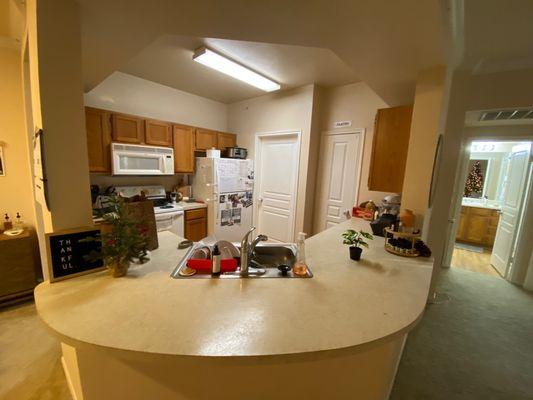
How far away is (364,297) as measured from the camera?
3.51 ft

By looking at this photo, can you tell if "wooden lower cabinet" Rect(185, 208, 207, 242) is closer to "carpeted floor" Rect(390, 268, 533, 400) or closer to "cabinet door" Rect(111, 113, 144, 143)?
"cabinet door" Rect(111, 113, 144, 143)

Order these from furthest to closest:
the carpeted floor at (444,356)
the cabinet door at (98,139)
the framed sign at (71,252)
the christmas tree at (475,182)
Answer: the christmas tree at (475,182)
the cabinet door at (98,139)
the carpeted floor at (444,356)
the framed sign at (71,252)

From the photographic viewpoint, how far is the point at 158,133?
329cm

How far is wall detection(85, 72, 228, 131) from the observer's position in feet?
9.95

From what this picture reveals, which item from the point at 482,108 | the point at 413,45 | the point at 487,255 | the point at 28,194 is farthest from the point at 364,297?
the point at 487,255

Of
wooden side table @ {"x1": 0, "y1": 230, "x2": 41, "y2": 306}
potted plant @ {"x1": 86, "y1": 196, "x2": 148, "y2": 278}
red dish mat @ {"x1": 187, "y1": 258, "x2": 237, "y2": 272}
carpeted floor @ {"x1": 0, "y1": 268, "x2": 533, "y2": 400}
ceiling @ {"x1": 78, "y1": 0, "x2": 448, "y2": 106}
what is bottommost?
carpeted floor @ {"x1": 0, "y1": 268, "x2": 533, "y2": 400}

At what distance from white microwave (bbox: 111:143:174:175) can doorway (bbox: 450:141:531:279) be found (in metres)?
4.43

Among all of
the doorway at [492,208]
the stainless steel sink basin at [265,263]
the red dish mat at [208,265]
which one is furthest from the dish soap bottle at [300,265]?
the doorway at [492,208]

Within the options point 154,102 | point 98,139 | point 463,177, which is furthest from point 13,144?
point 463,177

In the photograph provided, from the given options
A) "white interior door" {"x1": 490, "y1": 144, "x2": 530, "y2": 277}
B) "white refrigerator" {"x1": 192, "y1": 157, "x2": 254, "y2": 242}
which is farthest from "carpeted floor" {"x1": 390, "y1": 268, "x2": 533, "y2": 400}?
"white refrigerator" {"x1": 192, "y1": 157, "x2": 254, "y2": 242}

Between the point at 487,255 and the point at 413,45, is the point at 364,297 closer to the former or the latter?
the point at 413,45

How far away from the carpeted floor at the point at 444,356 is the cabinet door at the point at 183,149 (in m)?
2.39

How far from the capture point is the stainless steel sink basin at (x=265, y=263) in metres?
1.23

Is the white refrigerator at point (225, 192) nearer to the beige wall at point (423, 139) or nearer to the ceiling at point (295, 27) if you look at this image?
the ceiling at point (295, 27)
